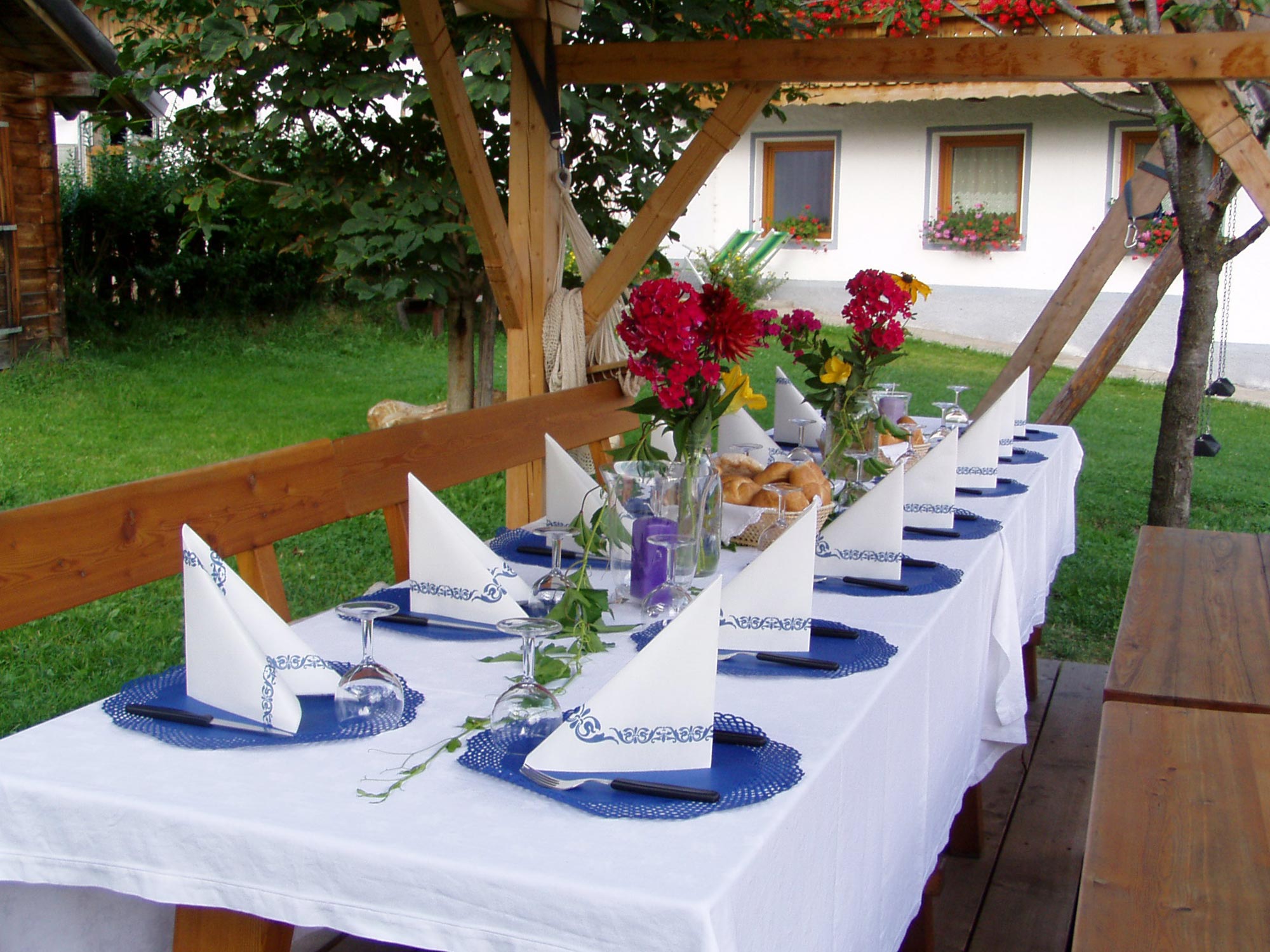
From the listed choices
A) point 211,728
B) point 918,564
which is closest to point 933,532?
point 918,564

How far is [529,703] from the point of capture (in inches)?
55.4

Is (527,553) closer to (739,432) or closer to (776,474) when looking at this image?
(776,474)

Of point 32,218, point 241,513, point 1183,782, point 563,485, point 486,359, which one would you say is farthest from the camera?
point 32,218

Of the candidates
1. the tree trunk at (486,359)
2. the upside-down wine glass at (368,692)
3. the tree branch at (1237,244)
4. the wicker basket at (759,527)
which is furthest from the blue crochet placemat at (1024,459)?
the tree trunk at (486,359)

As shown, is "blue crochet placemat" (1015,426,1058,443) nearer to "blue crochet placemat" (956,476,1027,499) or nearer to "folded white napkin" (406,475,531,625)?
"blue crochet placemat" (956,476,1027,499)

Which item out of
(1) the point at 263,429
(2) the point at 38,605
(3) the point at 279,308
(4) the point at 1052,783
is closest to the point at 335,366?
(3) the point at 279,308

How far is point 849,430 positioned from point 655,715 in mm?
1629

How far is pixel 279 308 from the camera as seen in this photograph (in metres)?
11.2

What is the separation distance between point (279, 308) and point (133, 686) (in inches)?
395

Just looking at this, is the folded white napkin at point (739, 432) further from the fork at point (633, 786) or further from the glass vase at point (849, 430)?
the fork at point (633, 786)

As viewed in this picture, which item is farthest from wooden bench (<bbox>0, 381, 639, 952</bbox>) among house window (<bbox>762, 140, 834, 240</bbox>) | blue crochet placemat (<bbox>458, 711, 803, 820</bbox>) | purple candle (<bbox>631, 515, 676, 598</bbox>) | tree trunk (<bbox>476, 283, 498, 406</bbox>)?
house window (<bbox>762, 140, 834, 240</bbox>)

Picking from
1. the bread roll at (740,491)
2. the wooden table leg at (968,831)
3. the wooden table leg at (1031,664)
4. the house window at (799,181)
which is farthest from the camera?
the house window at (799,181)

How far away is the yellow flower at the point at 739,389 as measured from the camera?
232 centimetres

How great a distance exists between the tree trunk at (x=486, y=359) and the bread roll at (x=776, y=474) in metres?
4.09
